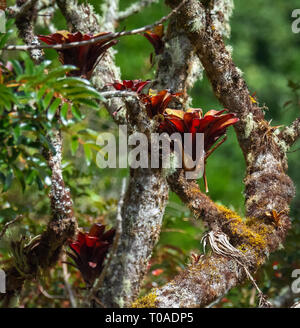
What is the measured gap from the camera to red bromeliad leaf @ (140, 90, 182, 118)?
1034 millimetres

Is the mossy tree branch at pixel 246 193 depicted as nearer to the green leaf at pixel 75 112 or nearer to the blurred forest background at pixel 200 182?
the blurred forest background at pixel 200 182

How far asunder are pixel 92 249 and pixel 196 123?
38cm

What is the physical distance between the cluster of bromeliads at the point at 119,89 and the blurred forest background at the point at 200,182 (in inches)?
5.0

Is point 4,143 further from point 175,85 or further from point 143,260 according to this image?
point 175,85

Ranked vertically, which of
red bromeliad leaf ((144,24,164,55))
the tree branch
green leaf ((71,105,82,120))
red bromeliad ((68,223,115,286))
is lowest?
red bromeliad ((68,223,115,286))

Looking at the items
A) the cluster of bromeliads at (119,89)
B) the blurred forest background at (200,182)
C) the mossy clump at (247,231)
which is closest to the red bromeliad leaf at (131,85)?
the cluster of bromeliads at (119,89)

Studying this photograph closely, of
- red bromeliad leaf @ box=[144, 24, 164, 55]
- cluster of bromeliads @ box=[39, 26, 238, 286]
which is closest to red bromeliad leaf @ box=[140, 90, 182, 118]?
cluster of bromeliads @ box=[39, 26, 238, 286]

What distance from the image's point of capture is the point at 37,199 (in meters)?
1.81

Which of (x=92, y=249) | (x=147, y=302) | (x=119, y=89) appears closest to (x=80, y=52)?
(x=119, y=89)

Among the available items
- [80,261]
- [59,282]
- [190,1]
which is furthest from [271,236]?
[59,282]

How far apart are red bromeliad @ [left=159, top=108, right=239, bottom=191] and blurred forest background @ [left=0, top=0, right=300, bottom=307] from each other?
183mm

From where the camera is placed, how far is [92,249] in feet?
3.52

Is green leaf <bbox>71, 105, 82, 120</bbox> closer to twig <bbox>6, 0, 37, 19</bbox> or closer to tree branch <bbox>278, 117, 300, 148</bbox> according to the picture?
twig <bbox>6, 0, 37, 19</bbox>

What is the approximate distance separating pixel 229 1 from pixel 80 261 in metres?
0.89
